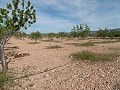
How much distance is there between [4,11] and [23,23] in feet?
4.27

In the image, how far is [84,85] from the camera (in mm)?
6926

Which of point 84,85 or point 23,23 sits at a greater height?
point 23,23

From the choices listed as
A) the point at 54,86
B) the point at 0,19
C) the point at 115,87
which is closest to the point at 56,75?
the point at 54,86

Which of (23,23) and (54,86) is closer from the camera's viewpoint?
(54,86)

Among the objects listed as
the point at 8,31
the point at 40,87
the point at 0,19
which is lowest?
the point at 40,87

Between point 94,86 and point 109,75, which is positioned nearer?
point 94,86

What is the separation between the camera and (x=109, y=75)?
8.04m

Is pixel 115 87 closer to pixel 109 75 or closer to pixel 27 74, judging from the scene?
pixel 109 75

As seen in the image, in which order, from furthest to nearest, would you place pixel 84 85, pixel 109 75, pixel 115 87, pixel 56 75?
pixel 56 75
pixel 109 75
pixel 84 85
pixel 115 87

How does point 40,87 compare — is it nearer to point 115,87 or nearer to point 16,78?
point 16,78

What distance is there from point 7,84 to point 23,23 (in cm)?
371

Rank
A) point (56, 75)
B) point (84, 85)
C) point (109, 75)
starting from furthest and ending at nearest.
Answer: point (56, 75) → point (109, 75) → point (84, 85)

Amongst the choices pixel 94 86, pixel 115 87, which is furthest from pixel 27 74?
pixel 115 87

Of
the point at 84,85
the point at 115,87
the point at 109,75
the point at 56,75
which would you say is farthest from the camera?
the point at 56,75
